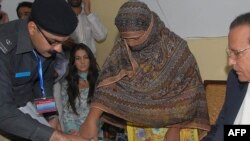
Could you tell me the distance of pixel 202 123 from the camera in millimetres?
2609

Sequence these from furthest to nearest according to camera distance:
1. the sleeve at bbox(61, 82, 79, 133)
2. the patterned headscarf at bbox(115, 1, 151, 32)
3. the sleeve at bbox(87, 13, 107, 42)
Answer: the sleeve at bbox(87, 13, 107, 42), the sleeve at bbox(61, 82, 79, 133), the patterned headscarf at bbox(115, 1, 151, 32)

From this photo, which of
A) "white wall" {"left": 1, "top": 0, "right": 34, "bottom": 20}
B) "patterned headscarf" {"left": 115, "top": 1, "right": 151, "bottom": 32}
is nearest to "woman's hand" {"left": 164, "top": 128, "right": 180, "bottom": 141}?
"patterned headscarf" {"left": 115, "top": 1, "right": 151, "bottom": 32}

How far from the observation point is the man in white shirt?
432cm

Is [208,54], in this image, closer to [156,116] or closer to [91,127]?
[156,116]

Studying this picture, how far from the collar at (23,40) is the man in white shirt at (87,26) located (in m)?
2.20

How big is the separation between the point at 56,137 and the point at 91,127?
1.75ft

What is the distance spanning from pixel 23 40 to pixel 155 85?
3.13 ft

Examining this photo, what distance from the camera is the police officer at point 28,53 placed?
1912mm

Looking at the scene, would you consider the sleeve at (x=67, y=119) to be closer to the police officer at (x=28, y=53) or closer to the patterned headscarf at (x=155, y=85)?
the patterned headscarf at (x=155, y=85)

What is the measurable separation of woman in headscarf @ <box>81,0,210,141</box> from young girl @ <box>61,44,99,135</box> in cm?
96

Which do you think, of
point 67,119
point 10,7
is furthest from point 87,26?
point 67,119

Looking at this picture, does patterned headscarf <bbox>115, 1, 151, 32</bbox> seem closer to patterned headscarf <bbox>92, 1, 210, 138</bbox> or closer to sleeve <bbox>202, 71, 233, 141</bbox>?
patterned headscarf <bbox>92, 1, 210, 138</bbox>

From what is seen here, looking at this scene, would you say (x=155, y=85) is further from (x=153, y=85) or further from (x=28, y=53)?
(x=28, y=53)

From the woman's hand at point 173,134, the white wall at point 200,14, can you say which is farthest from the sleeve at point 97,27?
the woman's hand at point 173,134
